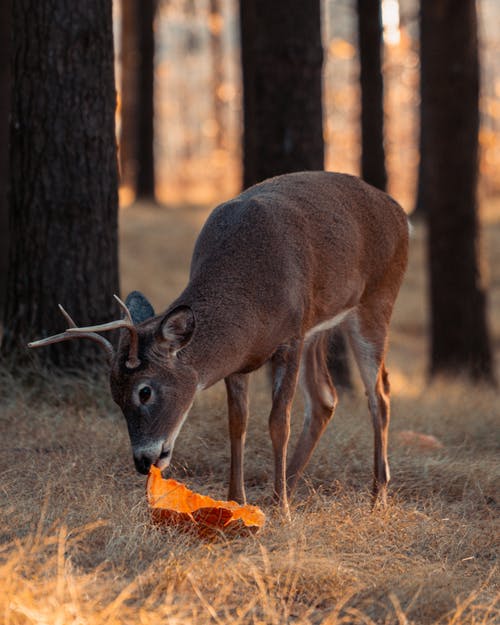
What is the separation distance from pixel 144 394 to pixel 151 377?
0.10 meters

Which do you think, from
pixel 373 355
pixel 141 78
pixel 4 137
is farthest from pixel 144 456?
pixel 141 78

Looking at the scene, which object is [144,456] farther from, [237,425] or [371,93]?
[371,93]

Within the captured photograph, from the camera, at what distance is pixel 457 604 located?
4.49 meters

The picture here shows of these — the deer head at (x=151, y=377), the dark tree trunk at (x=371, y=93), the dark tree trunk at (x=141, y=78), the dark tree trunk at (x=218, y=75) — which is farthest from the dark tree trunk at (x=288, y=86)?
the dark tree trunk at (x=218, y=75)

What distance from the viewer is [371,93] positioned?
16.9m

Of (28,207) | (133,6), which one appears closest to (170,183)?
(133,6)

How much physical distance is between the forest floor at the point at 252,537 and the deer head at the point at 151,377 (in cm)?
40

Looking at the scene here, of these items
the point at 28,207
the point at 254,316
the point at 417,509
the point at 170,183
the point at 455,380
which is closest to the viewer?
the point at 254,316

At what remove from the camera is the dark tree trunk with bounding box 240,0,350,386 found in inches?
393

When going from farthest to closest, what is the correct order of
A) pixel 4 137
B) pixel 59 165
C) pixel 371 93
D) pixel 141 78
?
pixel 141 78, pixel 371 93, pixel 4 137, pixel 59 165

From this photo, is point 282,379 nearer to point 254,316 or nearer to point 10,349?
point 254,316

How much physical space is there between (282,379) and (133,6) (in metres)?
23.3

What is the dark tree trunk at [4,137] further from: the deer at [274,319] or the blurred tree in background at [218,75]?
the blurred tree in background at [218,75]

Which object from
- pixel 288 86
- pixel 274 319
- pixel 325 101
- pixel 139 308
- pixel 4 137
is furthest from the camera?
pixel 325 101
